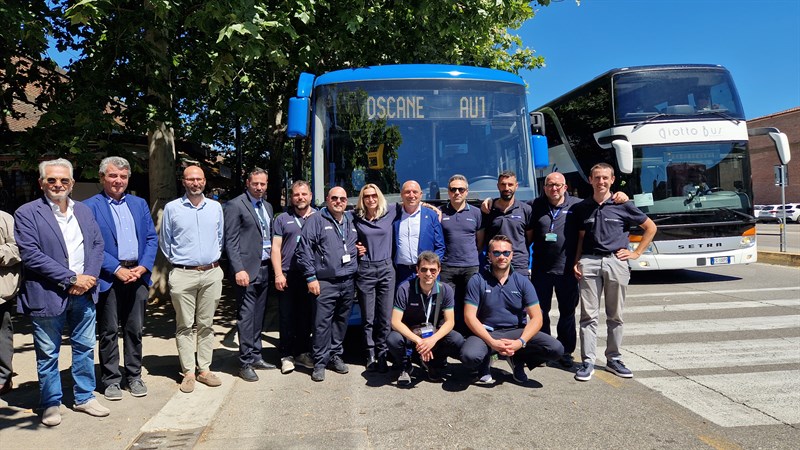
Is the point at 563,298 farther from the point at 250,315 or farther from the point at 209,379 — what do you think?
the point at 209,379

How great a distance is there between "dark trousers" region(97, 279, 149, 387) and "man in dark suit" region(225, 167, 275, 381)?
2.81ft

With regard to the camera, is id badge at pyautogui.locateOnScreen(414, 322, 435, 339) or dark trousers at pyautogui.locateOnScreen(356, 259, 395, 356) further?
dark trousers at pyautogui.locateOnScreen(356, 259, 395, 356)

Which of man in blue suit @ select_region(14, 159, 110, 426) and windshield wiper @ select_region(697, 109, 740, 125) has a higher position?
windshield wiper @ select_region(697, 109, 740, 125)

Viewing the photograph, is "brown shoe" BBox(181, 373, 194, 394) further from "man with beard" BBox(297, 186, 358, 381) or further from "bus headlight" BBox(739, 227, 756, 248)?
"bus headlight" BBox(739, 227, 756, 248)

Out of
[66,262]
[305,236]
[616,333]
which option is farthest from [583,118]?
[66,262]

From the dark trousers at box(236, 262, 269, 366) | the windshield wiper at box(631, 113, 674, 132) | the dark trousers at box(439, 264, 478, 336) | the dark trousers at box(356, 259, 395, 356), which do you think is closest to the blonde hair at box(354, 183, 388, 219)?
the dark trousers at box(356, 259, 395, 356)

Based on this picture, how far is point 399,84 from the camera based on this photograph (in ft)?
22.4

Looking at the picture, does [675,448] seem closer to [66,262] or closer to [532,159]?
[532,159]

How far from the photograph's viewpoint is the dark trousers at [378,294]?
5410 millimetres

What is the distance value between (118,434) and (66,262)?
136 cm

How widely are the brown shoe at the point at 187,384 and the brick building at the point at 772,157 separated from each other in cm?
4054

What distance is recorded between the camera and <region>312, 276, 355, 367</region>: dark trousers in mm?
5328

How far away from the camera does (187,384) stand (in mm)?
4914

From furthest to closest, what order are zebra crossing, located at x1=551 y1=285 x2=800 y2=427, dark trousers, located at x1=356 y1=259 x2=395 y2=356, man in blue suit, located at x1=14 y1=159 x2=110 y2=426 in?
dark trousers, located at x1=356 y1=259 x2=395 y2=356 < zebra crossing, located at x1=551 y1=285 x2=800 y2=427 < man in blue suit, located at x1=14 y1=159 x2=110 y2=426
